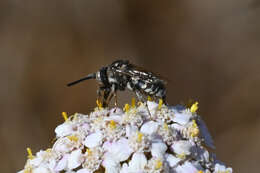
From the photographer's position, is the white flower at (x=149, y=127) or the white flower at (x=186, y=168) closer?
the white flower at (x=186, y=168)

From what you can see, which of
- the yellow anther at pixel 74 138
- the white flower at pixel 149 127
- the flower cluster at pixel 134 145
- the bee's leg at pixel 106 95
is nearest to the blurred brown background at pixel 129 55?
the bee's leg at pixel 106 95

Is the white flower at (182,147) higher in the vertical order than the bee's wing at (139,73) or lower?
lower

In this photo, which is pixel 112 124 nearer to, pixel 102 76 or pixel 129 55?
pixel 102 76

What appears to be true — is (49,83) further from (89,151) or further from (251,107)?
(89,151)

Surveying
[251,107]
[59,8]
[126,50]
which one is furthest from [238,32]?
[59,8]

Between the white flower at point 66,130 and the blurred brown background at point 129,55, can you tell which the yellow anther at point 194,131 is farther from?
the blurred brown background at point 129,55

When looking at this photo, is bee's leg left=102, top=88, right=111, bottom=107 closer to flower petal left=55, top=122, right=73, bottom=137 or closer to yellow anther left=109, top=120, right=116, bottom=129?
flower petal left=55, top=122, right=73, bottom=137

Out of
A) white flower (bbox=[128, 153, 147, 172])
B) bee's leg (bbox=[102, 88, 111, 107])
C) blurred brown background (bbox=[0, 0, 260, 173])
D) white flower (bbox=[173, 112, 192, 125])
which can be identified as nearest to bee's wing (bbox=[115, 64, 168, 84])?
bee's leg (bbox=[102, 88, 111, 107])
